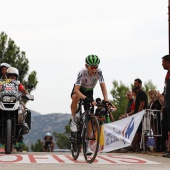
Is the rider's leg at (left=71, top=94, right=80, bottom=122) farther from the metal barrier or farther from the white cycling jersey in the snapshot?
the metal barrier

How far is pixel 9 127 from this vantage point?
1138 centimetres

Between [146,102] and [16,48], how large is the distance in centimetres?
3226

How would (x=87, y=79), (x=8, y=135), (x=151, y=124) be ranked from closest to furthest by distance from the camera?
(x=87, y=79) < (x=8, y=135) < (x=151, y=124)

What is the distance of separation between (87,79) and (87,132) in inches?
41.7

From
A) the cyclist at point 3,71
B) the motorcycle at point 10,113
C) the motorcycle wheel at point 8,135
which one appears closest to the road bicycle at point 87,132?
the motorcycle wheel at point 8,135

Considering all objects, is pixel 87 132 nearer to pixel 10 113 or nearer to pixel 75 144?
pixel 75 144

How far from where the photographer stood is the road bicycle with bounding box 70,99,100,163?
9359 millimetres

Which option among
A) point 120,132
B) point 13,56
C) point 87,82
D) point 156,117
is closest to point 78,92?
point 87,82

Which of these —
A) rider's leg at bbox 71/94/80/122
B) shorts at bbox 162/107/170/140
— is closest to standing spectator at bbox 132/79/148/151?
shorts at bbox 162/107/170/140

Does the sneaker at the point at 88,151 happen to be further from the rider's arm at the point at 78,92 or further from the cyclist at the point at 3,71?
the cyclist at the point at 3,71

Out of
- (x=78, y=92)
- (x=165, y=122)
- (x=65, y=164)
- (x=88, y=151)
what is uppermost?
A: (x=78, y=92)

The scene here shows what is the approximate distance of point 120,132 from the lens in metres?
14.9

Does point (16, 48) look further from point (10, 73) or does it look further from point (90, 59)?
point (90, 59)

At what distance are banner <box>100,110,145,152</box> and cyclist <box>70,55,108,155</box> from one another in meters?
3.57
